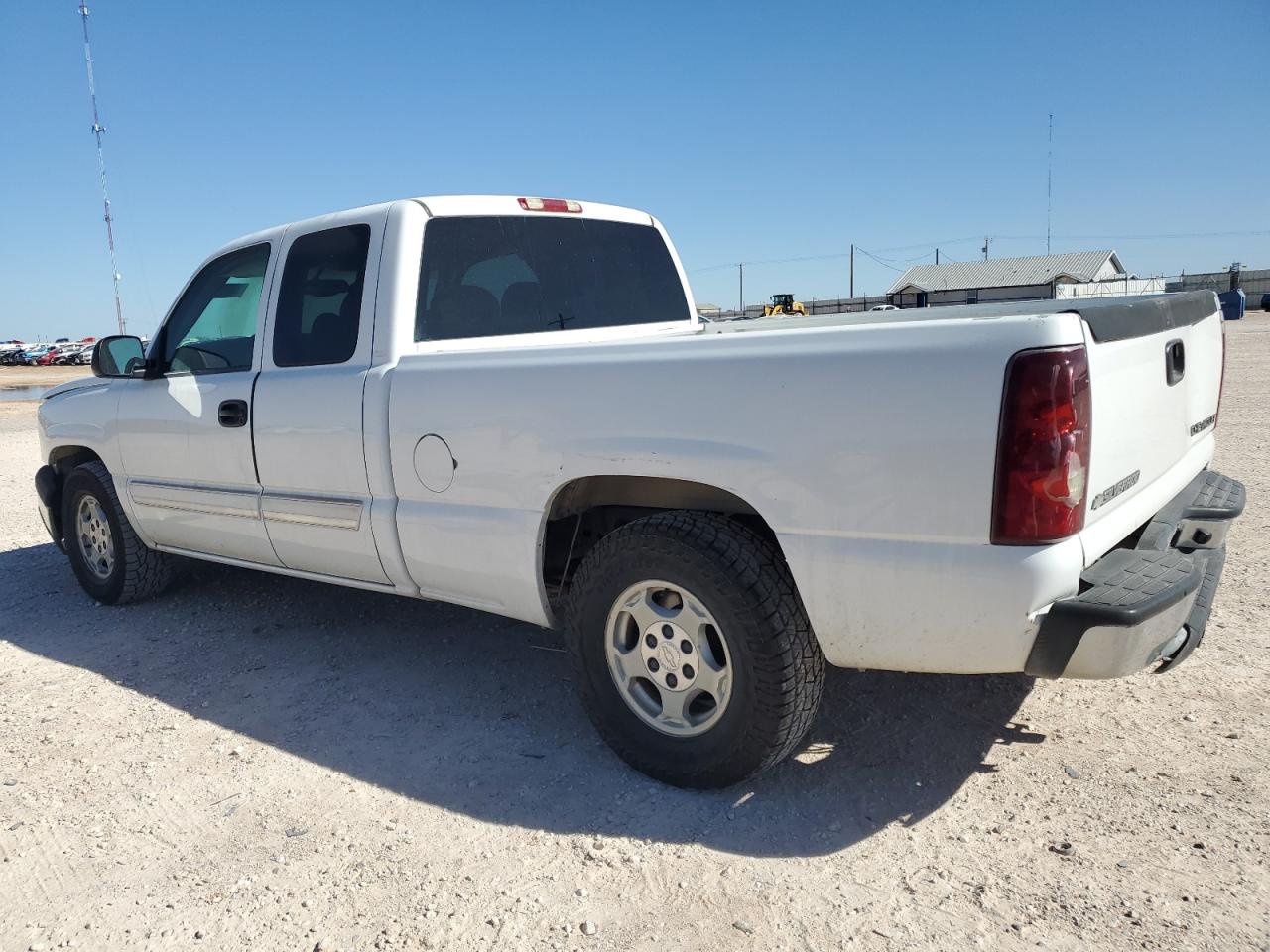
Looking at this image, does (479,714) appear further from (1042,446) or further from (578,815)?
(1042,446)

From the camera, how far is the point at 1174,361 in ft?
9.97

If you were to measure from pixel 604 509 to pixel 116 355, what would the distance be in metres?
3.22

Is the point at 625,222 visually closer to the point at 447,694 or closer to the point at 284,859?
the point at 447,694

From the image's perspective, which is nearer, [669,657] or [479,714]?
[669,657]

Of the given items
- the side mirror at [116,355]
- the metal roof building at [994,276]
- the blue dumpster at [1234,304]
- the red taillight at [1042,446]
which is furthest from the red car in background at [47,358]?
the red taillight at [1042,446]

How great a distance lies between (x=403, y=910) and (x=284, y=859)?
1.65 feet

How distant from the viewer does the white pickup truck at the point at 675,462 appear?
7.94 ft

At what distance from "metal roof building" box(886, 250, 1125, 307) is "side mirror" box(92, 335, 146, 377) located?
5708 cm

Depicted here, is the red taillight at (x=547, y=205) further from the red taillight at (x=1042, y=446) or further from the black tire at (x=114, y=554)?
the black tire at (x=114, y=554)

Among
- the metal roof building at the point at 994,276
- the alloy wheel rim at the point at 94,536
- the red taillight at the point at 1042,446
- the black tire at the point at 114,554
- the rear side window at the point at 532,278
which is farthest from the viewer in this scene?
the metal roof building at the point at 994,276

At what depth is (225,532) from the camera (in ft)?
14.9

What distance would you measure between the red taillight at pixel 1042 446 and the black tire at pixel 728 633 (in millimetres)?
695

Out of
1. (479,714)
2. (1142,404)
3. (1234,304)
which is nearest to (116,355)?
(479,714)

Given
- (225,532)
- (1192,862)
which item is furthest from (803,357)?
(225,532)
